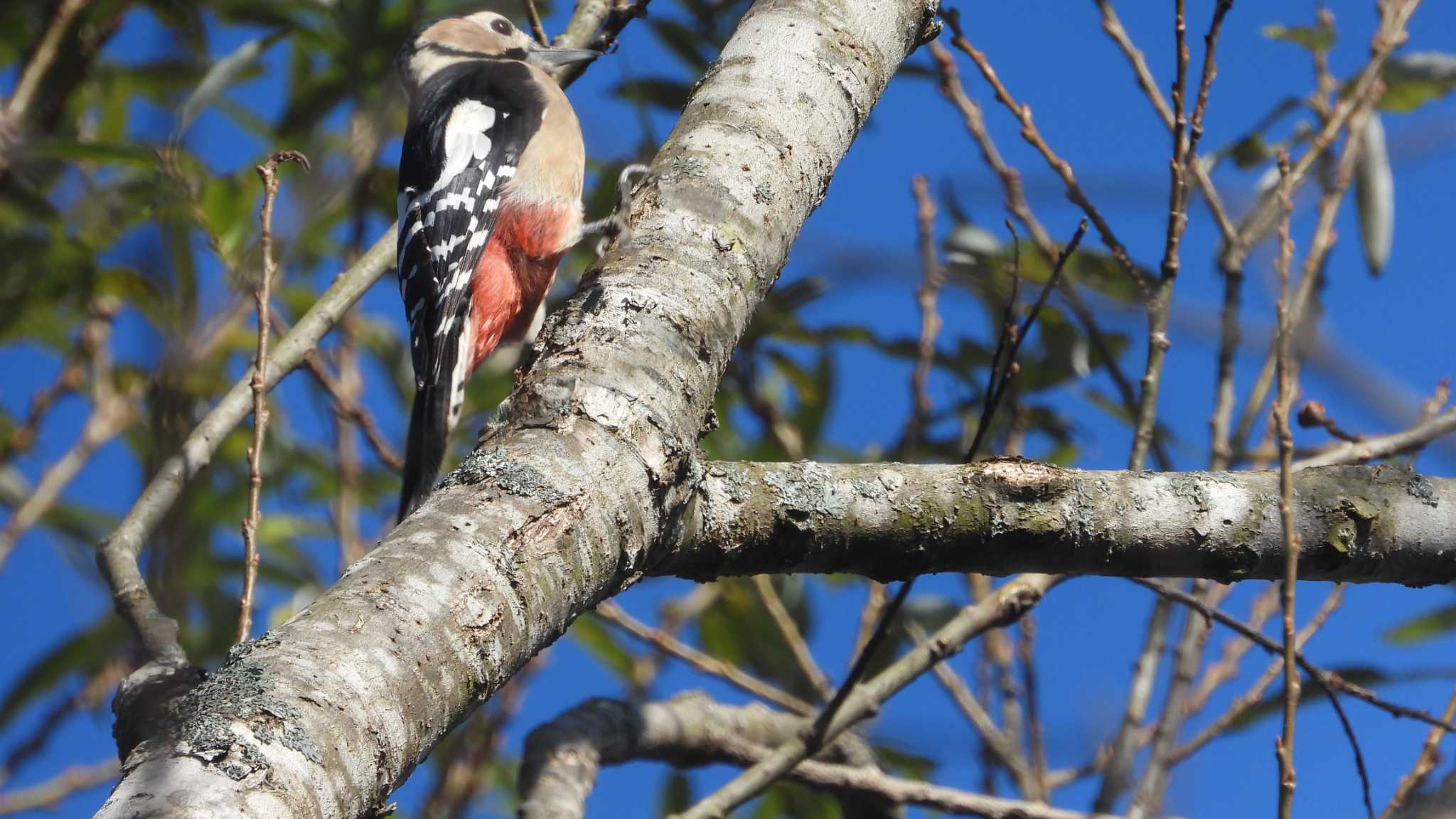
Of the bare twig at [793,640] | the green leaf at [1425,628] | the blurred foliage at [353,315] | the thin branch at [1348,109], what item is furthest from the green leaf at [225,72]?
the green leaf at [1425,628]

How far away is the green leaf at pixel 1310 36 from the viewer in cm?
322

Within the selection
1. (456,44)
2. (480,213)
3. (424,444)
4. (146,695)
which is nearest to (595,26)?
(480,213)

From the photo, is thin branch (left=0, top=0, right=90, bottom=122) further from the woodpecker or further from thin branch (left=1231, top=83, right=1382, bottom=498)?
thin branch (left=1231, top=83, right=1382, bottom=498)

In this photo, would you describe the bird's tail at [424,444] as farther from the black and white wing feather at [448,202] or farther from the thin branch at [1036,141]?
the thin branch at [1036,141]

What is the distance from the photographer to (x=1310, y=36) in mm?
3227

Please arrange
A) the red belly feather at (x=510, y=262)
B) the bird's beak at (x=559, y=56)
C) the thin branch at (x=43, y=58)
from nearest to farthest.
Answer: the bird's beak at (x=559, y=56), the thin branch at (x=43, y=58), the red belly feather at (x=510, y=262)

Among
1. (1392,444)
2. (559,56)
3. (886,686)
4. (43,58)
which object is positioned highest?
(43,58)

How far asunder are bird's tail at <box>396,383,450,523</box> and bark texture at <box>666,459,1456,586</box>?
1107 millimetres

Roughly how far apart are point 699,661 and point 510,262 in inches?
48.2

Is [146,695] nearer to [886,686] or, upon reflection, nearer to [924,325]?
[886,686]

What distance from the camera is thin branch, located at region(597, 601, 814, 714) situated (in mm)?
2945

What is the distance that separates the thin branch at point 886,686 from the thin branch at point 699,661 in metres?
0.62

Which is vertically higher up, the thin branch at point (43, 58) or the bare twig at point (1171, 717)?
the thin branch at point (43, 58)

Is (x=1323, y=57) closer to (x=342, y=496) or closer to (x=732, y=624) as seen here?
(x=732, y=624)
